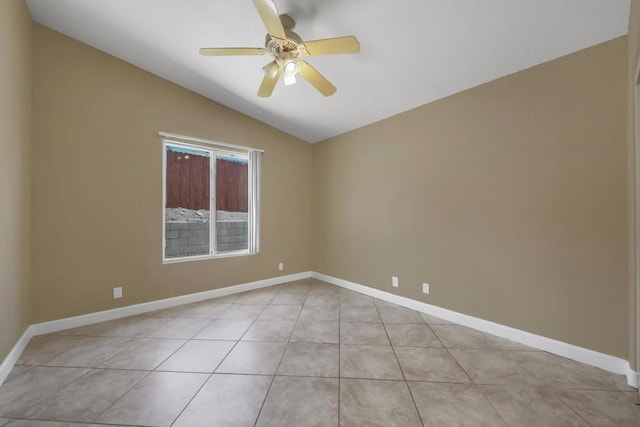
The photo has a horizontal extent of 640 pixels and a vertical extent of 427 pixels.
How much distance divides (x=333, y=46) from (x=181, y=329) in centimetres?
302

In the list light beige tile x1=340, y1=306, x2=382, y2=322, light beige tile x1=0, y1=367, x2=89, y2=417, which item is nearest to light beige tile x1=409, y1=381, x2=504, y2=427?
light beige tile x1=340, y1=306, x2=382, y2=322

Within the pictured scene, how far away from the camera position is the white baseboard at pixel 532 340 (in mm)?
1877

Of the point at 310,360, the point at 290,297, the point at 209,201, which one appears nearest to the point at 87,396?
the point at 310,360

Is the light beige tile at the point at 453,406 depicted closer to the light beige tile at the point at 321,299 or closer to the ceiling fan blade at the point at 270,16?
the light beige tile at the point at 321,299

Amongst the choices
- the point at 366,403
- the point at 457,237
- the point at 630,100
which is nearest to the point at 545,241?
the point at 457,237

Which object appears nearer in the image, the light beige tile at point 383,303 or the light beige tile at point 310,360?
the light beige tile at point 310,360

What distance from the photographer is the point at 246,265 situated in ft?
13.1

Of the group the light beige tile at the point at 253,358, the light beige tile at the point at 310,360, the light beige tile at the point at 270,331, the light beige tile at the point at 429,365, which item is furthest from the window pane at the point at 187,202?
the light beige tile at the point at 429,365

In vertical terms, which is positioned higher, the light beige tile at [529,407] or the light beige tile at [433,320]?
the light beige tile at [433,320]

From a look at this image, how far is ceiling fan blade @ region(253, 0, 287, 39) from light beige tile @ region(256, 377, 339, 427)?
96.7 inches

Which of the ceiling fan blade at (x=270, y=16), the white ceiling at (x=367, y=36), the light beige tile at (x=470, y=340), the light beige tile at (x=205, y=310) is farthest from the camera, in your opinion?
the light beige tile at (x=205, y=310)

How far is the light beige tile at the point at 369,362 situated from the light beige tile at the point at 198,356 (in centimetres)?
104

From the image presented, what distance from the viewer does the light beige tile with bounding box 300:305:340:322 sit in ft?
9.61

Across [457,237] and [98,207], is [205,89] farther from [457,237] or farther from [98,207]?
[457,237]
